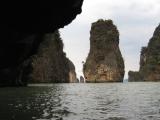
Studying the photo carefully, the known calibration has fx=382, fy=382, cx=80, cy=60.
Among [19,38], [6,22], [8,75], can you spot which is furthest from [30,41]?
[8,75]

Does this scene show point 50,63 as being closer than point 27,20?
No

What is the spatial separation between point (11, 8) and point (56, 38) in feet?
556

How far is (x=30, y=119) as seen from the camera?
2119 cm

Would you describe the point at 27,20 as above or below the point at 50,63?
below

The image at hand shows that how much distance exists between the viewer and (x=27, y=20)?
61.1 feet

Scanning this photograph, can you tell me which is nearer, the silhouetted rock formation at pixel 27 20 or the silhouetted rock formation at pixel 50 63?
the silhouetted rock formation at pixel 27 20

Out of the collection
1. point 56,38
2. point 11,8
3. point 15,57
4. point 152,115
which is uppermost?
point 56,38

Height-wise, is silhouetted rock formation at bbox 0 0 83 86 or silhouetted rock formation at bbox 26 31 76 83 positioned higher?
silhouetted rock formation at bbox 26 31 76 83

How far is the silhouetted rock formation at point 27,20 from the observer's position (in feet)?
57.2

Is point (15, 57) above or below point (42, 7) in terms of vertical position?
below

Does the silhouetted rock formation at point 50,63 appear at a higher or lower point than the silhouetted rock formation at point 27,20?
higher

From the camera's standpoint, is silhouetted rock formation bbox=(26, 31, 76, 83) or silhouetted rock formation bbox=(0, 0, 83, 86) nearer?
silhouetted rock formation bbox=(0, 0, 83, 86)

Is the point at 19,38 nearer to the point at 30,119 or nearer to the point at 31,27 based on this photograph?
the point at 31,27

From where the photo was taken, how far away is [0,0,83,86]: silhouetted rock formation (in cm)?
1742
